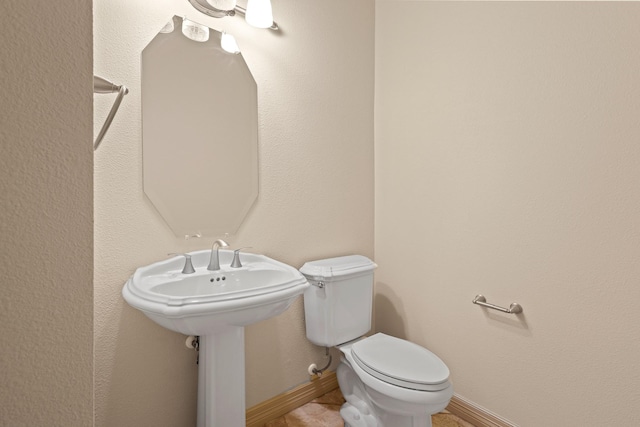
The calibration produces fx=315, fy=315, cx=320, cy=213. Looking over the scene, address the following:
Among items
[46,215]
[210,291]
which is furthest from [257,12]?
[46,215]

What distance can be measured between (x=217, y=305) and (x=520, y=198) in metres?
1.31

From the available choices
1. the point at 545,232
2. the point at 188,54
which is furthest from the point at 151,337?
the point at 545,232

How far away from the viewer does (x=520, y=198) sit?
138 centimetres

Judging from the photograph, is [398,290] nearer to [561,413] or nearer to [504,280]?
[504,280]

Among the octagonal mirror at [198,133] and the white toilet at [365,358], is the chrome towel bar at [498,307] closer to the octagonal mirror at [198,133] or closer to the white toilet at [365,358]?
the white toilet at [365,358]

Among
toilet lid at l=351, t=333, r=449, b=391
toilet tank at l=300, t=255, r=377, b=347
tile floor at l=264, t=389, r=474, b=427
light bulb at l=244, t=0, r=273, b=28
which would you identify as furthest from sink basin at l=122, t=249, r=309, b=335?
light bulb at l=244, t=0, r=273, b=28

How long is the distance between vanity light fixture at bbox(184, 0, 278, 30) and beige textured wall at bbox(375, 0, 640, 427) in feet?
2.82

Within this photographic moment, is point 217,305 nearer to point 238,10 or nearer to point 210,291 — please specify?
point 210,291

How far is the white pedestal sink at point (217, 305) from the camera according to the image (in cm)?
93

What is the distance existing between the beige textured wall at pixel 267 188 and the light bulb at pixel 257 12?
0.11m

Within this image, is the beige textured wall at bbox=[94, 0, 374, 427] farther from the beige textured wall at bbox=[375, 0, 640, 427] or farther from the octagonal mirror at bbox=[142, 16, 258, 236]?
the beige textured wall at bbox=[375, 0, 640, 427]

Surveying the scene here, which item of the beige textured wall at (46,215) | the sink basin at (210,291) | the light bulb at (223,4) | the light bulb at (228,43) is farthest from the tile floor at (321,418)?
the light bulb at (223,4)

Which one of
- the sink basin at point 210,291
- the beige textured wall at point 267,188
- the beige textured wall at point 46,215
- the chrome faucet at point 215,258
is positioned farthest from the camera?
the chrome faucet at point 215,258

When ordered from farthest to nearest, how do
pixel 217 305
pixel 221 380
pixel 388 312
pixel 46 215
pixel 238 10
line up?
1. pixel 388 312
2. pixel 238 10
3. pixel 221 380
4. pixel 217 305
5. pixel 46 215
